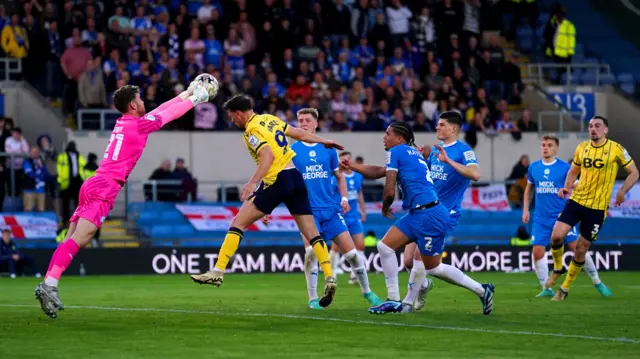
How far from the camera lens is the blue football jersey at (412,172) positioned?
13.6m

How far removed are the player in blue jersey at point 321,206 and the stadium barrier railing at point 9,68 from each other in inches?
588

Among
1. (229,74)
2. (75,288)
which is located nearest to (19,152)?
(229,74)

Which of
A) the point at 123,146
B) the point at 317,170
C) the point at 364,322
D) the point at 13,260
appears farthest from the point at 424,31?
the point at 364,322

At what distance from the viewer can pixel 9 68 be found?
1192 inches

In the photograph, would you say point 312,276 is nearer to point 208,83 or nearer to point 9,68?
point 208,83

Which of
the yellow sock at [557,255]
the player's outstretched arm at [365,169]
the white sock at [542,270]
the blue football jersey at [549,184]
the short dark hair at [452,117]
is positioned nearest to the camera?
the player's outstretched arm at [365,169]

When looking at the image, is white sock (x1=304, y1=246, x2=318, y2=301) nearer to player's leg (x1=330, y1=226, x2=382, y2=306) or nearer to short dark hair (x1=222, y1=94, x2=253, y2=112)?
player's leg (x1=330, y1=226, x2=382, y2=306)

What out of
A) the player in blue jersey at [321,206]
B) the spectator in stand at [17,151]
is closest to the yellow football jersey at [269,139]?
the player in blue jersey at [321,206]

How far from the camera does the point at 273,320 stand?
1325 cm

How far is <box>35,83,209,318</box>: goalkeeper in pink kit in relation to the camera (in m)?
13.4

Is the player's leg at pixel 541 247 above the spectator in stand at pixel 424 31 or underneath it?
underneath

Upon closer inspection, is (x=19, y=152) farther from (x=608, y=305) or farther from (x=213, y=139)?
(x=608, y=305)

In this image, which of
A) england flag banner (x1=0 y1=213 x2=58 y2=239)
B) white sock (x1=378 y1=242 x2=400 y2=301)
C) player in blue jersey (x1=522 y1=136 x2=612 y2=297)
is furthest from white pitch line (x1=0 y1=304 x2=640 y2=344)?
england flag banner (x1=0 y1=213 x2=58 y2=239)

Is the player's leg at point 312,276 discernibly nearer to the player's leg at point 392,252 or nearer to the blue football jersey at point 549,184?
the player's leg at point 392,252
